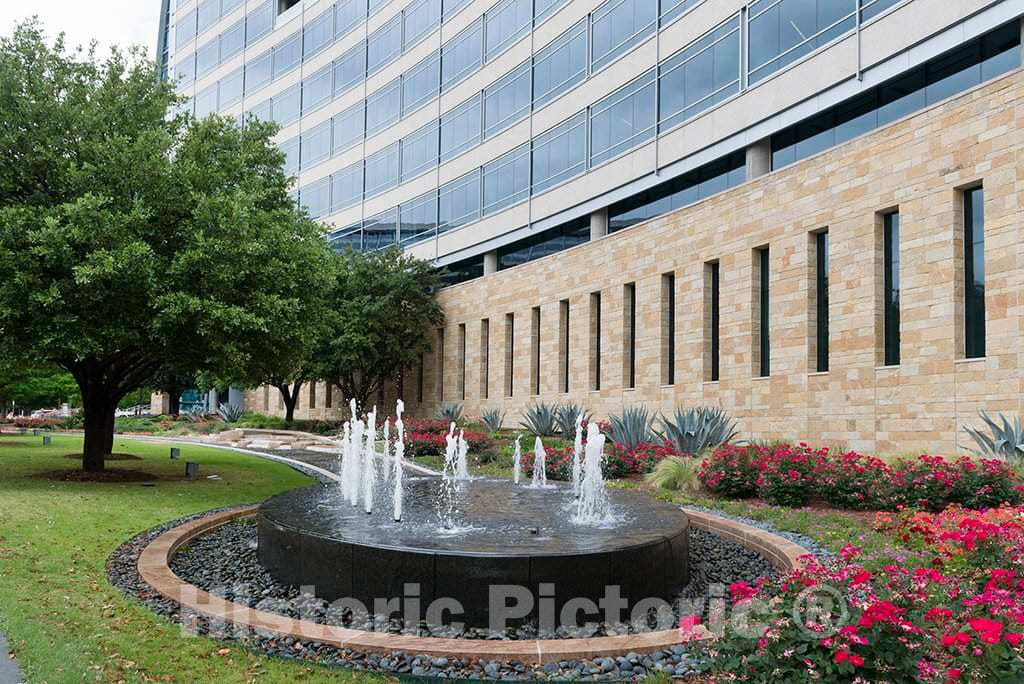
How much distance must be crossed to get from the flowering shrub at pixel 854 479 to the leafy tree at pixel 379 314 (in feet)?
77.4

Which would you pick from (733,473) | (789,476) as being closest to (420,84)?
(733,473)

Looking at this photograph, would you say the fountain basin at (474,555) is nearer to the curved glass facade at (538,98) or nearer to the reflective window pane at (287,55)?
the curved glass facade at (538,98)

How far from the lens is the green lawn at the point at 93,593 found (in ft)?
18.6

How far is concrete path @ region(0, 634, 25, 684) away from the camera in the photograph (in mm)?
5141

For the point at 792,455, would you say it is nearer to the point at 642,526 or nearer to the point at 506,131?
the point at 642,526

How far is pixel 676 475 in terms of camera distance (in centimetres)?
1583

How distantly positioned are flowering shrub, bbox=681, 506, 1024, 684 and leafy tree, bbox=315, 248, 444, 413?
32460mm

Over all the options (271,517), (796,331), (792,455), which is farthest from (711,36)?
(271,517)

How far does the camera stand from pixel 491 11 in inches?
1399

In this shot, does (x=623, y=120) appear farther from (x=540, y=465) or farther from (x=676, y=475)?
(x=676, y=475)

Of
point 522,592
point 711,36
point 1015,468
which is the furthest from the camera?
point 711,36

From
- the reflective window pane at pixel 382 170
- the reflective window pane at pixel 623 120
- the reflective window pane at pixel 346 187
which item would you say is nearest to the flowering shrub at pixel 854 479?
the reflective window pane at pixel 623 120

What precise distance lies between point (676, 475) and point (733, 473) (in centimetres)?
154

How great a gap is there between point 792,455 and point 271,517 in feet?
29.5
